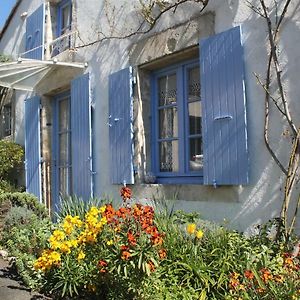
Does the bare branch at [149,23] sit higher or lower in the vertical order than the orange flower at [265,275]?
higher

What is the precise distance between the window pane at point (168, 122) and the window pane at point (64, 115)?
Answer: 283cm

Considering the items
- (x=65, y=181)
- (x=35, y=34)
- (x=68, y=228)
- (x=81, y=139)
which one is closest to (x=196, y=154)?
(x=68, y=228)

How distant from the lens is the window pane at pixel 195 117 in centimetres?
546

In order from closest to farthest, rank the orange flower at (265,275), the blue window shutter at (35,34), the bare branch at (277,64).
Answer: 1. the orange flower at (265,275)
2. the bare branch at (277,64)
3. the blue window shutter at (35,34)

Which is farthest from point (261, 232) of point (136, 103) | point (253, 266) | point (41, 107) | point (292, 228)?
point (41, 107)

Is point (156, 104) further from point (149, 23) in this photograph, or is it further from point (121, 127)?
point (149, 23)

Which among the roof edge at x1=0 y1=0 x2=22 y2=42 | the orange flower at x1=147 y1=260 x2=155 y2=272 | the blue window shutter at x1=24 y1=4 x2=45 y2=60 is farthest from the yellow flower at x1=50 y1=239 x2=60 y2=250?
the roof edge at x1=0 y1=0 x2=22 y2=42

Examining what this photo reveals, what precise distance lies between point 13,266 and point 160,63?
10.3 ft

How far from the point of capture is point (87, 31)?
7352 mm

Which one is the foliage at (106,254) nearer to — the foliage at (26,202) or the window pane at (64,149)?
the foliage at (26,202)

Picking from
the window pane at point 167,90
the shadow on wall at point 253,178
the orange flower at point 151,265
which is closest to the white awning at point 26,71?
the window pane at point 167,90

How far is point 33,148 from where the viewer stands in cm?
865

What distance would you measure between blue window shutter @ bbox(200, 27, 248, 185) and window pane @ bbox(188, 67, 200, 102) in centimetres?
44

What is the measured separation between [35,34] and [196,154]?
16.8 ft
